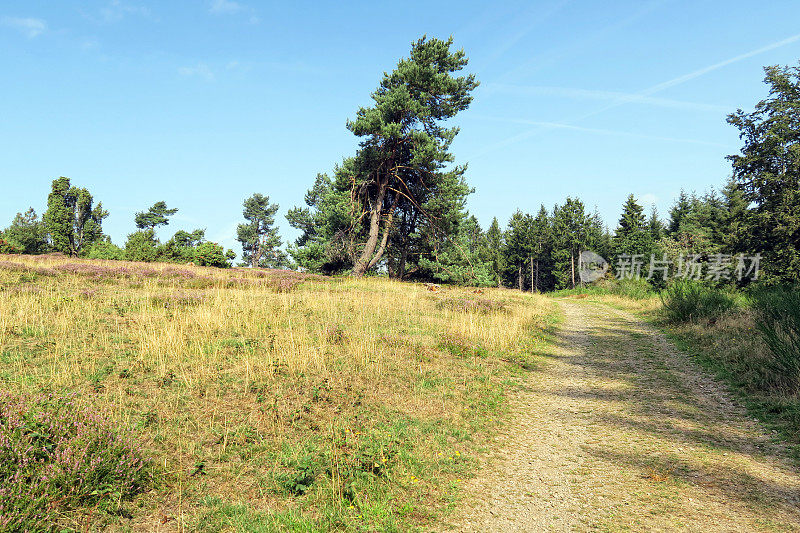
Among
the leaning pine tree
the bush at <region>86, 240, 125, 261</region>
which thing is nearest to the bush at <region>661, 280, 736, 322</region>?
the leaning pine tree

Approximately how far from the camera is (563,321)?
730 inches

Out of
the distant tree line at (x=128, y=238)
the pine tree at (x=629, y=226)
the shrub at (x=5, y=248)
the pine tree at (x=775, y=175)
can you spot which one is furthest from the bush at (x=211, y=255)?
the pine tree at (x=629, y=226)

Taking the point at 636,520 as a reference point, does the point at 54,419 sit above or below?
above

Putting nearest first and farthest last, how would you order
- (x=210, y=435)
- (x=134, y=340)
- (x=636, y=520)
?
(x=636, y=520) < (x=210, y=435) < (x=134, y=340)

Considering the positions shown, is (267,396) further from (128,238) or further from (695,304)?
(128,238)

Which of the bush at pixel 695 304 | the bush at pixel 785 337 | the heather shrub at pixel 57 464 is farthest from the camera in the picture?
the bush at pixel 695 304

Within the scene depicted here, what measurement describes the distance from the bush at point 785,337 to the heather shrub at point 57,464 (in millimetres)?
10769

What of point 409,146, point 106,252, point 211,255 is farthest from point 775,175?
point 106,252

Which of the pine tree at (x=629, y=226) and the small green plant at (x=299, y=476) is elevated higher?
the pine tree at (x=629, y=226)

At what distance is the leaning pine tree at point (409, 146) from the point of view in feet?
83.6

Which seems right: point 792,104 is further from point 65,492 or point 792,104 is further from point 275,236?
point 275,236

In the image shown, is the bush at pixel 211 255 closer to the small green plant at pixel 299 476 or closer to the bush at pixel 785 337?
the small green plant at pixel 299 476

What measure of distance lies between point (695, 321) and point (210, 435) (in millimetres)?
16164

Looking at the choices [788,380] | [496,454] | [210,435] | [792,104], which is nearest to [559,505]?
[496,454]
